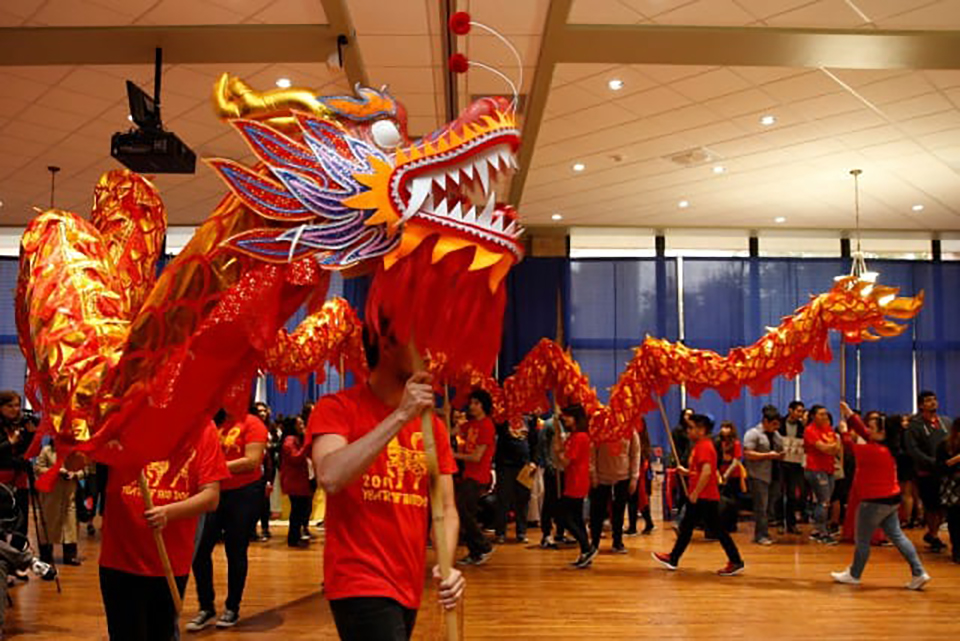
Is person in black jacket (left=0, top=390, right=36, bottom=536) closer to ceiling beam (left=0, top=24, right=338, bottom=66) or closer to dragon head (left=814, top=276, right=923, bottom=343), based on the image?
ceiling beam (left=0, top=24, right=338, bottom=66)

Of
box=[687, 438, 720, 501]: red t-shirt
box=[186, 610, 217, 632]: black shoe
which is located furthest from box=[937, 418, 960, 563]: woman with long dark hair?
box=[186, 610, 217, 632]: black shoe

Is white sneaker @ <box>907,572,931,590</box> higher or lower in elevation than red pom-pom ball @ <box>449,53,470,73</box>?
lower

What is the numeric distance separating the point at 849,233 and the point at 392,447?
37.2 ft

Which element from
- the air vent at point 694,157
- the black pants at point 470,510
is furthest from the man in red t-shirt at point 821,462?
the black pants at point 470,510

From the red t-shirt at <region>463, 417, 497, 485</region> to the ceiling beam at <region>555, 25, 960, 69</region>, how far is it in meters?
2.86

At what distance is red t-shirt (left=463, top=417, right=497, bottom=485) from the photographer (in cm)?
703

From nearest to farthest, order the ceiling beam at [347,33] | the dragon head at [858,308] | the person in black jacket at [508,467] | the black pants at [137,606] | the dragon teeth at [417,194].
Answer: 1. the dragon teeth at [417,194]
2. the black pants at [137,606]
3. the ceiling beam at [347,33]
4. the dragon head at [858,308]
5. the person in black jacket at [508,467]

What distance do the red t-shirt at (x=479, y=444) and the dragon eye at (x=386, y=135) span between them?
552cm

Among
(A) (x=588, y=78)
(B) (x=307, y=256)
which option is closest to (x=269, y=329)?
(B) (x=307, y=256)

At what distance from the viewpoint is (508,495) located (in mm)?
8484

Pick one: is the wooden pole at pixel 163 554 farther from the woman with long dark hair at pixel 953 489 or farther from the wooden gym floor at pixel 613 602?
the woman with long dark hair at pixel 953 489

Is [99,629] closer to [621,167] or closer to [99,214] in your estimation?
[99,214]

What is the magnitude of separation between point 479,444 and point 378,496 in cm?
519

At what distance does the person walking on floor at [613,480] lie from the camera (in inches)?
290
